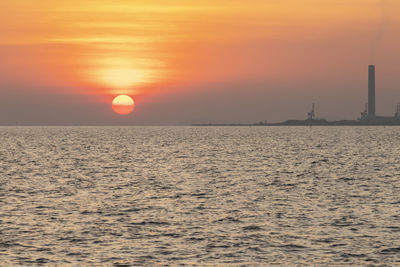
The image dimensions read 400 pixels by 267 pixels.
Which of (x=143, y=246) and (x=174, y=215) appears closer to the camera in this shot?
(x=143, y=246)

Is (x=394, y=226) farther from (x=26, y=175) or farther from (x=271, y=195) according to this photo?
(x=26, y=175)

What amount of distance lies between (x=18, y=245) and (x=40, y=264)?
14.0 feet

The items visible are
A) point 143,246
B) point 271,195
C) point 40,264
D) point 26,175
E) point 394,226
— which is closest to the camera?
point 40,264

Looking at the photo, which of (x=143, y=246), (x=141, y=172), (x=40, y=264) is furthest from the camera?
(x=141, y=172)

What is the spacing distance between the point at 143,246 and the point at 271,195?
74.3ft

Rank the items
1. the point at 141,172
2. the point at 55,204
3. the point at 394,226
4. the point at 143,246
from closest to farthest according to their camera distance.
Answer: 1. the point at 143,246
2. the point at 394,226
3. the point at 55,204
4. the point at 141,172

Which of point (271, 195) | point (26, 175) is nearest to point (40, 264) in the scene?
point (271, 195)

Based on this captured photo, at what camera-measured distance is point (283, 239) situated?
31.0 meters

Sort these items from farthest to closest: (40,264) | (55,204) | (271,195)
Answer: (271,195), (55,204), (40,264)

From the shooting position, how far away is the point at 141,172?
7431 cm

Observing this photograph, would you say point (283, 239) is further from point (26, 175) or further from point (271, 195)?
point (26, 175)

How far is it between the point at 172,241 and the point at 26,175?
1708 inches

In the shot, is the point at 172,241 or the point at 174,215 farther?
the point at 174,215

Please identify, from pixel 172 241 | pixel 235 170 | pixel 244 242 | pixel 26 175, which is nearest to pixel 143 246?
pixel 172 241
